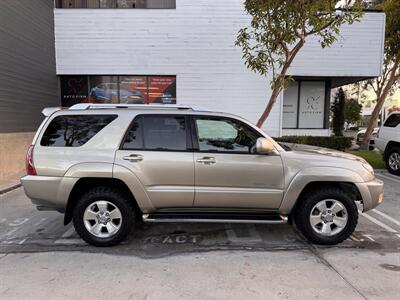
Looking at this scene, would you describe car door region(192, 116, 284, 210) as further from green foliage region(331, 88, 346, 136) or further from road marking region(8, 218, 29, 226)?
green foliage region(331, 88, 346, 136)

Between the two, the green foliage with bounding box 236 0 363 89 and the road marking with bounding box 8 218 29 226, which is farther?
the green foliage with bounding box 236 0 363 89

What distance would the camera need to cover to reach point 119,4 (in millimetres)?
13258

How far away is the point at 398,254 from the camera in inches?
184

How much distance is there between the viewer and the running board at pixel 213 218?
191 inches

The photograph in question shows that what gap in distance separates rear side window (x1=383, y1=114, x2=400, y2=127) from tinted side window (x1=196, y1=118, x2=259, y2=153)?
24.2ft

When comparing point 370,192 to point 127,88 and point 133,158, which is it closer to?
point 133,158

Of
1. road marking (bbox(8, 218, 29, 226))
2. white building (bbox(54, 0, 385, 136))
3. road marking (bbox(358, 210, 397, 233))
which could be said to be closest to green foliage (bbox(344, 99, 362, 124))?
white building (bbox(54, 0, 385, 136))

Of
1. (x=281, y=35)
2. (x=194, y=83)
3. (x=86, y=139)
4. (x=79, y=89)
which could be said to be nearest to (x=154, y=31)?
(x=194, y=83)

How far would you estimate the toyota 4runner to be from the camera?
15.7ft

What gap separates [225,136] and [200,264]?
5.66ft

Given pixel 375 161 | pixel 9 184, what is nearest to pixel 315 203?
pixel 9 184

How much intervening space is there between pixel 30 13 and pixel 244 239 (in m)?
10.2

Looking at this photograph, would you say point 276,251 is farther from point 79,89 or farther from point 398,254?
point 79,89

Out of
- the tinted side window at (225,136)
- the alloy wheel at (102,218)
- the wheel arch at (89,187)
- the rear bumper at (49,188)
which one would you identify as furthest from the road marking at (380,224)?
the rear bumper at (49,188)
